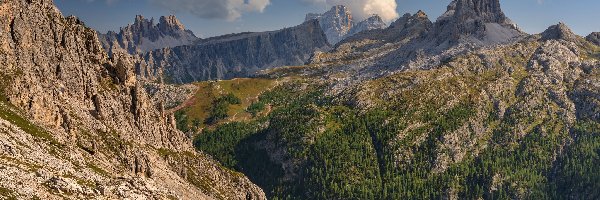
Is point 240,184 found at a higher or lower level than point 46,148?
lower

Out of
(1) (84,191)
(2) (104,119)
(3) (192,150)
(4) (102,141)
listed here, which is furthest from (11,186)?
(3) (192,150)

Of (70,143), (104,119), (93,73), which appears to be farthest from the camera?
(93,73)

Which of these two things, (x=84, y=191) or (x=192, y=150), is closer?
(x=84, y=191)

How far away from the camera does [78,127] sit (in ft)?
384

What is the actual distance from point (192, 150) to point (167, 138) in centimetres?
1791

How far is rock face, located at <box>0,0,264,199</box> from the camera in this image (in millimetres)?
76750

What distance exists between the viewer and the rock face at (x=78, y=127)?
76.8 m

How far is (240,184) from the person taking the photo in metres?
186

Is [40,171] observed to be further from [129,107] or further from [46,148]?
[129,107]

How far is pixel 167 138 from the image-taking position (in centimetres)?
18175

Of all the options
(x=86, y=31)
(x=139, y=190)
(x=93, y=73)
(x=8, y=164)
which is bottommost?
(x=139, y=190)

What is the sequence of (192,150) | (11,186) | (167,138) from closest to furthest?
1. (11,186)
2. (167,138)
3. (192,150)

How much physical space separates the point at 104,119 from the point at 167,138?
4337 centimetres

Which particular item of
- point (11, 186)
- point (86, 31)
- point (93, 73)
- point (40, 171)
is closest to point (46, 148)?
point (40, 171)
